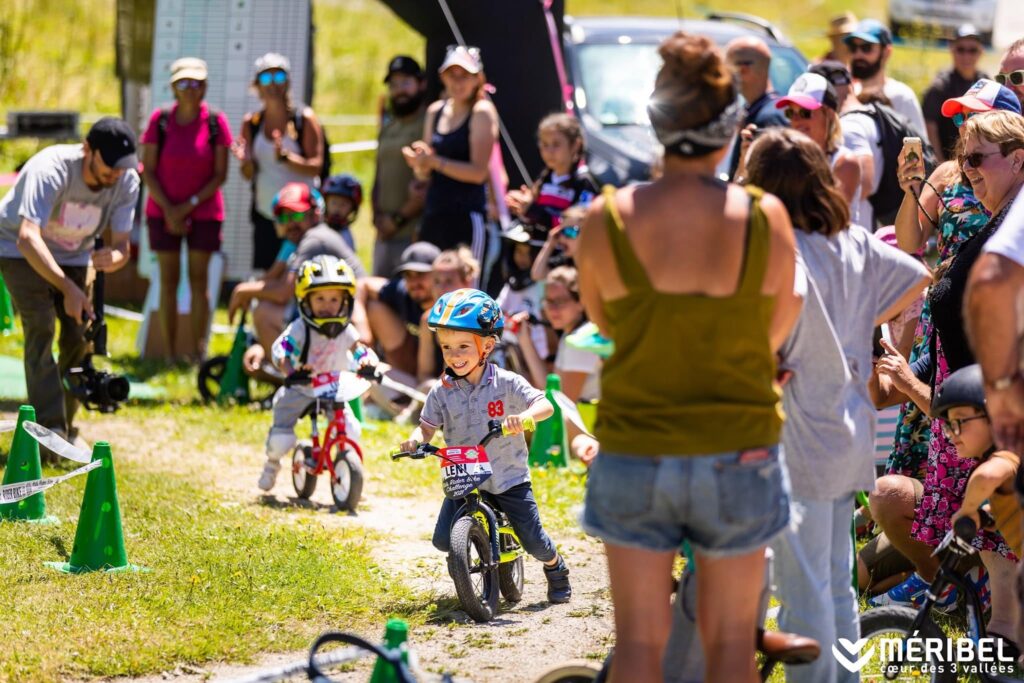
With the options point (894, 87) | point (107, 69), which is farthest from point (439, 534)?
point (107, 69)

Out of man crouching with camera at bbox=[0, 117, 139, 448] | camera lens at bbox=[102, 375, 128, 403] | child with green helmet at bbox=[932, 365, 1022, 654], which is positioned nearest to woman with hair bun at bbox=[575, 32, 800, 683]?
child with green helmet at bbox=[932, 365, 1022, 654]

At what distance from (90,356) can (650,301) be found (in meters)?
6.11

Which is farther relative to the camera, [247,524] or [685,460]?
[247,524]

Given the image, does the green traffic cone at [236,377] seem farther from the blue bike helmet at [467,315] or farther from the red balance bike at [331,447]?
the blue bike helmet at [467,315]

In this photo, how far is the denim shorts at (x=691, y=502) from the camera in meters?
3.70

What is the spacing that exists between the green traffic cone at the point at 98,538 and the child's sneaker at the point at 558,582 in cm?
190

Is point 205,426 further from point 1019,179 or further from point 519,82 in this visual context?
point 1019,179

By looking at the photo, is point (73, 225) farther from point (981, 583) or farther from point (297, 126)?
point (981, 583)

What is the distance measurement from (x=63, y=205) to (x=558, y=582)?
3.91 meters

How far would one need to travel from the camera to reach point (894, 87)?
9391 mm

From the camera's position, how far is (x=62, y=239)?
846 centimetres

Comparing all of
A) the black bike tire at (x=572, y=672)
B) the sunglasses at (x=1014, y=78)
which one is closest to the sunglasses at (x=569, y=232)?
the sunglasses at (x=1014, y=78)

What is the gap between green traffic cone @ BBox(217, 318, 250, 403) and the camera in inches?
424

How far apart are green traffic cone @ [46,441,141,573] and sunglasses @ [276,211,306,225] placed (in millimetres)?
4427
